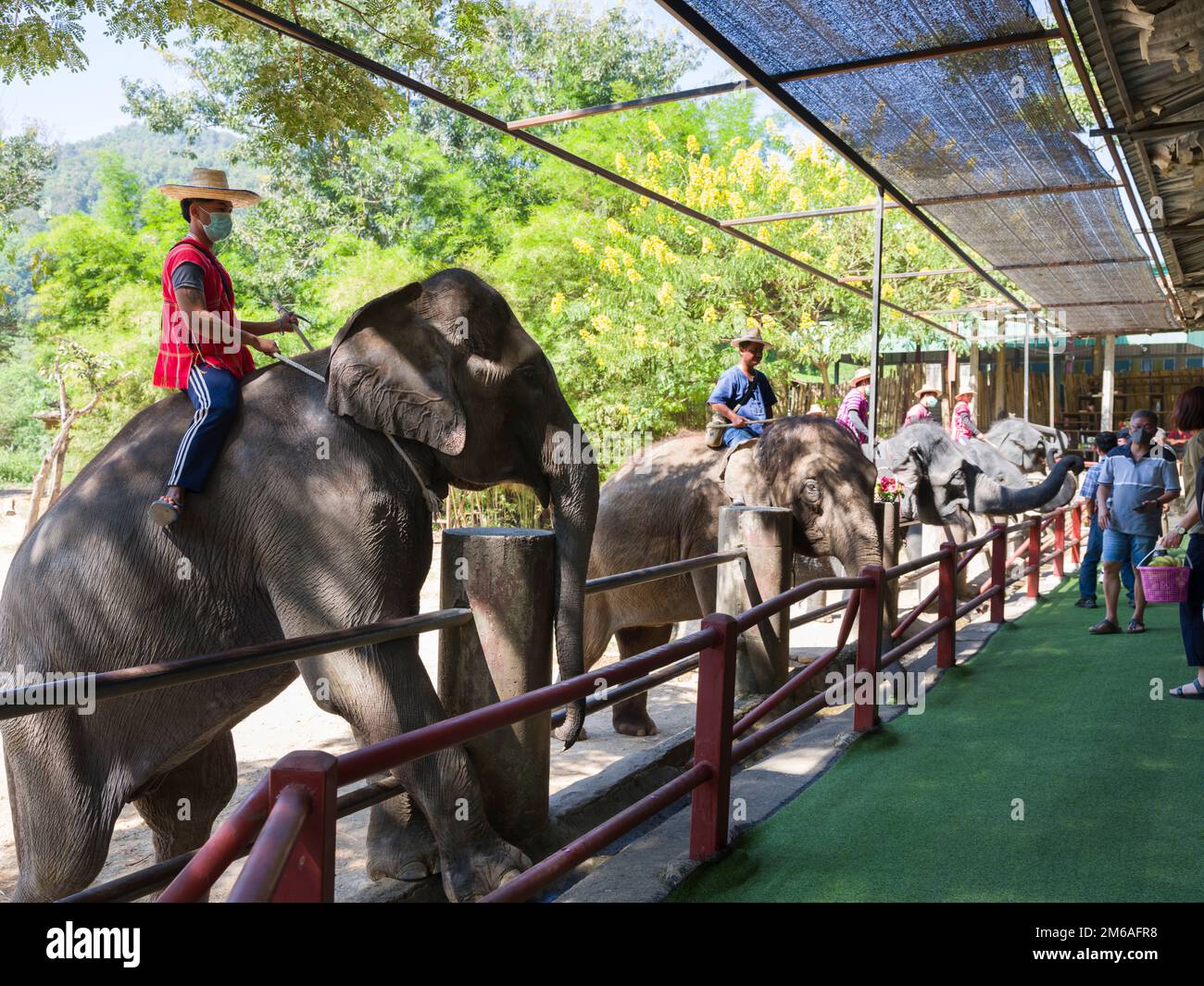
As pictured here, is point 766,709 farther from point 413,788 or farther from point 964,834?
point 413,788

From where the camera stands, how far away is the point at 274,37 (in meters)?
9.42

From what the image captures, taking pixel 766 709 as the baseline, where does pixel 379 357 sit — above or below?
above

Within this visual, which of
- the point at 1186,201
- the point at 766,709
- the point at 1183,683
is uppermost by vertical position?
the point at 1186,201

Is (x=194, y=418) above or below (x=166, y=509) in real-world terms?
above

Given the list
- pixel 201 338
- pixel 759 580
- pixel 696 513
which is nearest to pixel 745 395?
pixel 696 513

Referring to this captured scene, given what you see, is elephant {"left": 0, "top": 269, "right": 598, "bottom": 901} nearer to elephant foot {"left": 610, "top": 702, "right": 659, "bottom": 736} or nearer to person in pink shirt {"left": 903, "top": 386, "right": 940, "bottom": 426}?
elephant foot {"left": 610, "top": 702, "right": 659, "bottom": 736}

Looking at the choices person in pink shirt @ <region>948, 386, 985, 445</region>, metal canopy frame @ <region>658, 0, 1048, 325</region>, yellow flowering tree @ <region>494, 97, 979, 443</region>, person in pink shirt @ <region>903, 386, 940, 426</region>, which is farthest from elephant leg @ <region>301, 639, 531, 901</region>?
yellow flowering tree @ <region>494, 97, 979, 443</region>

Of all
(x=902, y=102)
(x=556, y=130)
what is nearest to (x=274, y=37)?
(x=902, y=102)

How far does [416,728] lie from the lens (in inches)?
137

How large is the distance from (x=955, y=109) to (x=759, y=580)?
2.85 meters

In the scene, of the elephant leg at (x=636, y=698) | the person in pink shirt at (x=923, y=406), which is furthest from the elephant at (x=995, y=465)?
the elephant leg at (x=636, y=698)

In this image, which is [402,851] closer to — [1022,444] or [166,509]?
[166,509]

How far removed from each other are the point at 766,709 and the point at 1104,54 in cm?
321

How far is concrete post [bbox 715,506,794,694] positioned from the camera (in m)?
6.36
